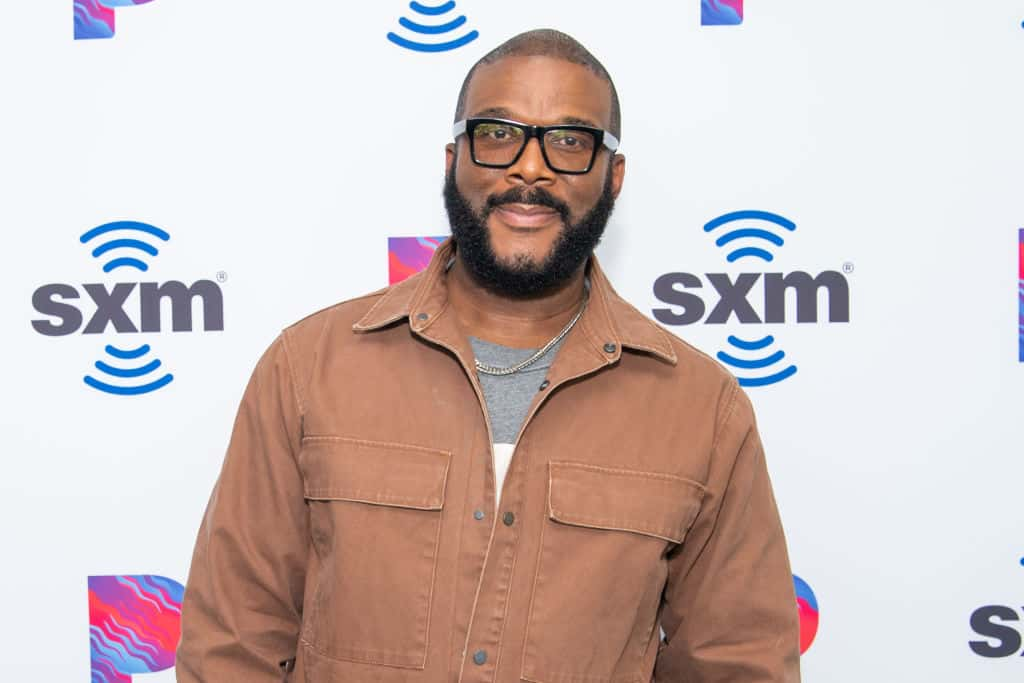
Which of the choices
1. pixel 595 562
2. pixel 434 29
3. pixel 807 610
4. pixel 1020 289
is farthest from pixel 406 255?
pixel 1020 289

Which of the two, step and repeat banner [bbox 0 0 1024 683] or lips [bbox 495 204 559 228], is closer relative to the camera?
lips [bbox 495 204 559 228]

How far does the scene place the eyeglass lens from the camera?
1.24 metres

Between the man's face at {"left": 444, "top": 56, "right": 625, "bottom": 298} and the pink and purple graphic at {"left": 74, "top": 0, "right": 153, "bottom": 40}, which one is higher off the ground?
the pink and purple graphic at {"left": 74, "top": 0, "right": 153, "bottom": 40}

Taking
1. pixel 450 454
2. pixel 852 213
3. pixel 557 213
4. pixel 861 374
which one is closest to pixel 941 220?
pixel 852 213

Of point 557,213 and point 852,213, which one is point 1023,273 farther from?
point 557,213

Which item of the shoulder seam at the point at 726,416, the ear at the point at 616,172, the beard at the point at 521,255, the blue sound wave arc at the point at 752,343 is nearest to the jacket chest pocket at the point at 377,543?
the beard at the point at 521,255

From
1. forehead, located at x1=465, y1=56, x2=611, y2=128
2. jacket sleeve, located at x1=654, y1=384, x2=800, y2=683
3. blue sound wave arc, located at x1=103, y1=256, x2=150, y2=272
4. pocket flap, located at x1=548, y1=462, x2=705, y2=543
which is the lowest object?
jacket sleeve, located at x1=654, y1=384, x2=800, y2=683

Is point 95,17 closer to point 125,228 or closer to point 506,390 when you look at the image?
point 125,228

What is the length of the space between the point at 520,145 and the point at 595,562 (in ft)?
1.87

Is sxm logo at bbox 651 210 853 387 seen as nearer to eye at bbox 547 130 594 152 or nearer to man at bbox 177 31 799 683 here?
man at bbox 177 31 799 683

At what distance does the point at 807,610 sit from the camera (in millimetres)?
1726

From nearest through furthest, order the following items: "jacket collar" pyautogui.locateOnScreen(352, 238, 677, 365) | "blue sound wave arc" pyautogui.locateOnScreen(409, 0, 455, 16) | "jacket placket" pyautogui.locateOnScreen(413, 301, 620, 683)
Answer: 1. "jacket placket" pyautogui.locateOnScreen(413, 301, 620, 683)
2. "jacket collar" pyautogui.locateOnScreen(352, 238, 677, 365)
3. "blue sound wave arc" pyautogui.locateOnScreen(409, 0, 455, 16)

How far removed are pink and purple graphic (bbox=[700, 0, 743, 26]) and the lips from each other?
654 mm

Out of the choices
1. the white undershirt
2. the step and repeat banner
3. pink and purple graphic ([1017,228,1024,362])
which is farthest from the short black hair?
pink and purple graphic ([1017,228,1024,362])
